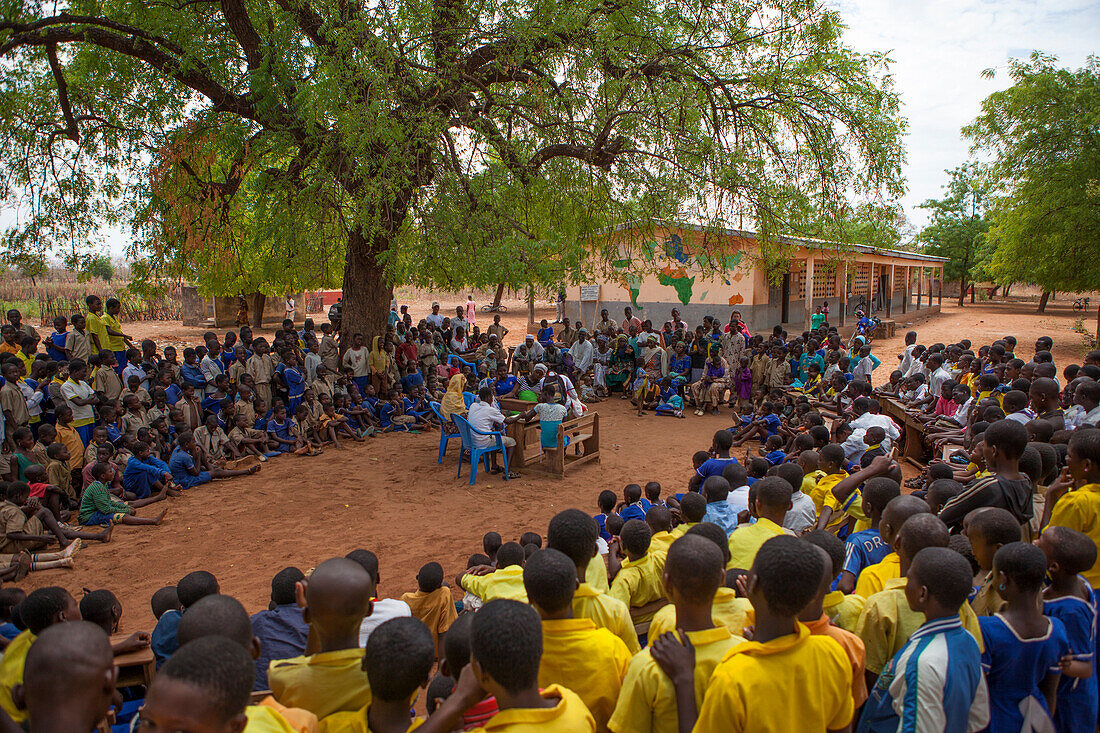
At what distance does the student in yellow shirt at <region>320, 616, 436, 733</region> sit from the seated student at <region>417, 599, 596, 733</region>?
212mm

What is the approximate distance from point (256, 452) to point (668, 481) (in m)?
5.91

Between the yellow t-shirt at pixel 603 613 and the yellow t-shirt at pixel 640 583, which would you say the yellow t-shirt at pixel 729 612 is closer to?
the yellow t-shirt at pixel 603 613

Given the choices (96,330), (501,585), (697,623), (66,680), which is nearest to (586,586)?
(697,623)

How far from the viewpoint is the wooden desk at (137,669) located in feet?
10.4

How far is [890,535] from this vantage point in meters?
3.20

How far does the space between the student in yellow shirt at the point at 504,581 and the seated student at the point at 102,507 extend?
5.22 meters

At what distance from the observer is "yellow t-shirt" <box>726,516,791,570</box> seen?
3.37 m

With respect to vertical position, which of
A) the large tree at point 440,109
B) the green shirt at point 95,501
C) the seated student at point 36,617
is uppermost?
the large tree at point 440,109

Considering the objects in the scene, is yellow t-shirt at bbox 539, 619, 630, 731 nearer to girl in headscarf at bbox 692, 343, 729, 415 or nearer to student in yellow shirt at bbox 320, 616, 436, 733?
student in yellow shirt at bbox 320, 616, 436, 733

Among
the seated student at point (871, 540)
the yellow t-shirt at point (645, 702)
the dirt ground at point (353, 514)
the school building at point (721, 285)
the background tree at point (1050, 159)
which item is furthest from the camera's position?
the background tree at point (1050, 159)

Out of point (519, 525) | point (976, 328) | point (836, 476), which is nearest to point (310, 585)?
point (836, 476)

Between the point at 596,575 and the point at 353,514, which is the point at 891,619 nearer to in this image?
the point at 596,575

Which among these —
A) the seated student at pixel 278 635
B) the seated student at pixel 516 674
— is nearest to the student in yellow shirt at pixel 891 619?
the seated student at pixel 516 674

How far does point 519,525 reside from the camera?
7008 millimetres
